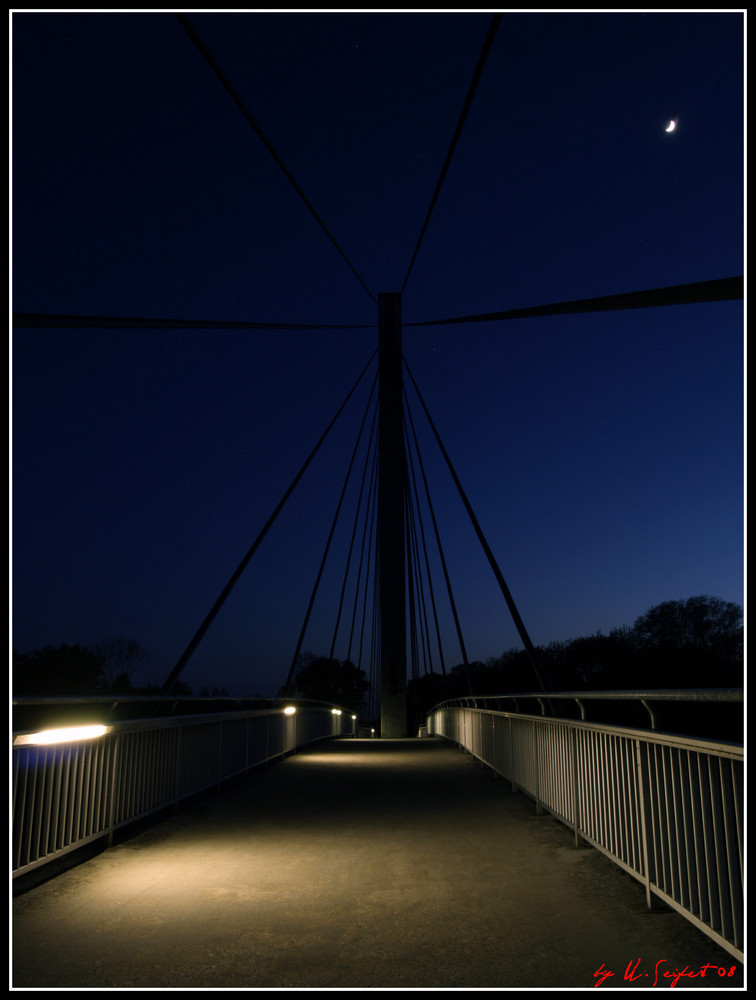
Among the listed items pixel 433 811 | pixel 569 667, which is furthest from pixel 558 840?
pixel 569 667

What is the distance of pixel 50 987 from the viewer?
3.52m

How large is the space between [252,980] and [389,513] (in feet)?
77.4

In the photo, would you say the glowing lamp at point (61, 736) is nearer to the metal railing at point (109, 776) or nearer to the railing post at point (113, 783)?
the metal railing at point (109, 776)

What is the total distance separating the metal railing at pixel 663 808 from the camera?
Result: 3588mm

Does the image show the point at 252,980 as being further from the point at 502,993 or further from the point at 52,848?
the point at 52,848

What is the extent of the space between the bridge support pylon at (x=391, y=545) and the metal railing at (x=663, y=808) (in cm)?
1915

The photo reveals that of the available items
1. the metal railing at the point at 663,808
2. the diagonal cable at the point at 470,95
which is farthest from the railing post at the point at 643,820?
the diagonal cable at the point at 470,95

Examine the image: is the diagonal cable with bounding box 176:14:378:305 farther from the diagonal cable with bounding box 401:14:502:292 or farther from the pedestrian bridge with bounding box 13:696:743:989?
the pedestrian bridge with bounding box 13:696:743:989

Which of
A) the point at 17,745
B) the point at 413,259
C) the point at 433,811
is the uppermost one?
the point at 413,259

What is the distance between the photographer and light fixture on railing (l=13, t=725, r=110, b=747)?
4.90m

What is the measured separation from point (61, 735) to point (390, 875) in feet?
7.93

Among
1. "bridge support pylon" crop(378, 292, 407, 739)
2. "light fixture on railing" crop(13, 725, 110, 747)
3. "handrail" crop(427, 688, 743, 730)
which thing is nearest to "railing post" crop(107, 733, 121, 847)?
"light fixture on railing" crop(13, 725, 110, 747)
